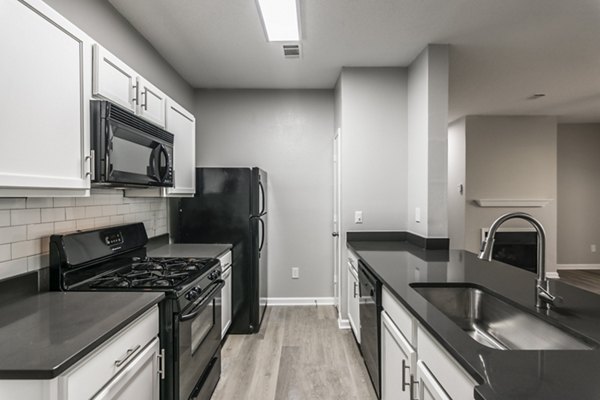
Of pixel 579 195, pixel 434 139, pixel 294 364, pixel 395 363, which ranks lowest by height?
pixel 294 364

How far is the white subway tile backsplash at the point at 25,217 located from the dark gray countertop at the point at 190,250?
112 cm

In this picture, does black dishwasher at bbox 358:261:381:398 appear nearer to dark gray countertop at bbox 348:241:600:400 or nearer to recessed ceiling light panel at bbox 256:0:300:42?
dark gray countertop at bbox 348:241:600:400

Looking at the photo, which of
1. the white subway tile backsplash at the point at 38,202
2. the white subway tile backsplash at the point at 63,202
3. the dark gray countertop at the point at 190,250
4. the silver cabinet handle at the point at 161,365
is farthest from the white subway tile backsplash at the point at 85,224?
the silver cabinet handle at the point at 161,365

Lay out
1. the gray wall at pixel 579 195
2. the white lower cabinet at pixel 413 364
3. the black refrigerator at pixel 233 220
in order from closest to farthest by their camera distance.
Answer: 1. the white lower cabinet at pixel 413 364
2. the black refrigerator at pixel 233 220
3. the gray wall at pixel 579 195

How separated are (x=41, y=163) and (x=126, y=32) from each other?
1.63m

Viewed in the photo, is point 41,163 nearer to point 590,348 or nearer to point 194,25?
point 194,25

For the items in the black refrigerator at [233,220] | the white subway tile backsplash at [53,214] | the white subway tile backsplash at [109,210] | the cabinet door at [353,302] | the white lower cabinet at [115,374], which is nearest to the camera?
the white lower cabinet at [115,374]

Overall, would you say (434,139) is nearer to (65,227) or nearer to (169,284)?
(169,284)

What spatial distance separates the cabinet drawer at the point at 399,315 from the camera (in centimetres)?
148

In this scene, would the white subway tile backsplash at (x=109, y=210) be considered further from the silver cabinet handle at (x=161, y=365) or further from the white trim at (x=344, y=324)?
the white trim at (x=344, y=324)

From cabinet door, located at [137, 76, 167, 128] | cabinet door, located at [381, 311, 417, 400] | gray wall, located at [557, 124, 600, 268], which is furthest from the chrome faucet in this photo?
gray wall, located at [557, 124, 600, 268]

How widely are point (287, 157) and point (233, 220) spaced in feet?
3.88

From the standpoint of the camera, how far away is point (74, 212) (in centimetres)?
194

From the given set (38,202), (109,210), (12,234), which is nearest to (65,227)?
(38,202)
